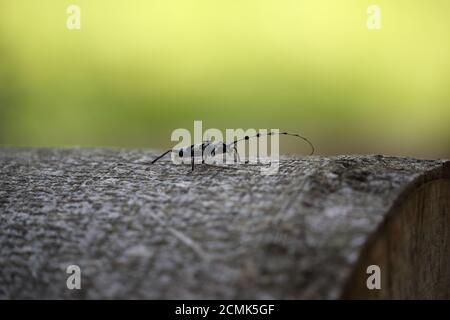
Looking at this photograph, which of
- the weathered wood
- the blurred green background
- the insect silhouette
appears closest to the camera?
the weathered wood

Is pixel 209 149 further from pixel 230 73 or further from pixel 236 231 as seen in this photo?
pixel 230 73

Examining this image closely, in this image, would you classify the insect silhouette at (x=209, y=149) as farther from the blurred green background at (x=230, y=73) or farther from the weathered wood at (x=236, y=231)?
the blurred green background at (x=230, y=73)

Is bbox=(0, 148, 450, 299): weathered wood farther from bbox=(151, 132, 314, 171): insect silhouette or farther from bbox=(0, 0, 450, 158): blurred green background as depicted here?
bbox=(0, 0, 450, 158): blurred green background

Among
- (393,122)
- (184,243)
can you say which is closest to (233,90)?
(393,122)

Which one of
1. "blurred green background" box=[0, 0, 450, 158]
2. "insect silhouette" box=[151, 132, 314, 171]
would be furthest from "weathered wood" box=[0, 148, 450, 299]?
"blurred green background" box=[0, 0, 450, 158]
